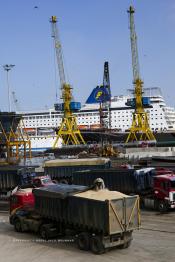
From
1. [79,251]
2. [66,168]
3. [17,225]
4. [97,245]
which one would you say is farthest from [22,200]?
[66,168]

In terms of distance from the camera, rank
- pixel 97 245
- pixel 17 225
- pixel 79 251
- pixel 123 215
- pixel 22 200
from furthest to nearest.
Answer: pixel 22 200 → pixel 17 225 → pixel 79 251 → pixel 97 245 → pixel 123 215

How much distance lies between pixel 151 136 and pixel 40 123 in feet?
261

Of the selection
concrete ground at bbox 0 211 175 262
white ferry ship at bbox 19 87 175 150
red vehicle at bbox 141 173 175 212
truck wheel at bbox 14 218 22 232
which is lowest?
concrete ground at bbox 0 211 175 262

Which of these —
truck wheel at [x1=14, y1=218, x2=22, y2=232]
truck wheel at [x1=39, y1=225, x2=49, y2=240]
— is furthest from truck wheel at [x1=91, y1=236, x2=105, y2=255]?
truck wheel at [x1=14, y1=218, x2=22, y2=232]

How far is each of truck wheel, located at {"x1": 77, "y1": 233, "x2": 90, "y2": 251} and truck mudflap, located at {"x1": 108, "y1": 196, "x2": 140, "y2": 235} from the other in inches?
59.5

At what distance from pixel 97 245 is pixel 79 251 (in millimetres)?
1117

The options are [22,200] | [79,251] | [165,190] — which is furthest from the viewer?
[165,190]

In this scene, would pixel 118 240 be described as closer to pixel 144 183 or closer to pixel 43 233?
pixel 43 233

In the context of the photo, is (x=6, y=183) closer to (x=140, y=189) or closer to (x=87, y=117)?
(x=140, y=189)

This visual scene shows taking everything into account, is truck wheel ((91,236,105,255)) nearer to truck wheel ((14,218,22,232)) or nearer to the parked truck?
truck wheel ((14,218,22,232))

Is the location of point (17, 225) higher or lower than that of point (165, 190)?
lower

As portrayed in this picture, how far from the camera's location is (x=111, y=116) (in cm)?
16975

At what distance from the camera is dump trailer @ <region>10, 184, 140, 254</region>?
16125 mm

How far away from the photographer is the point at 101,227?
16078 mm
